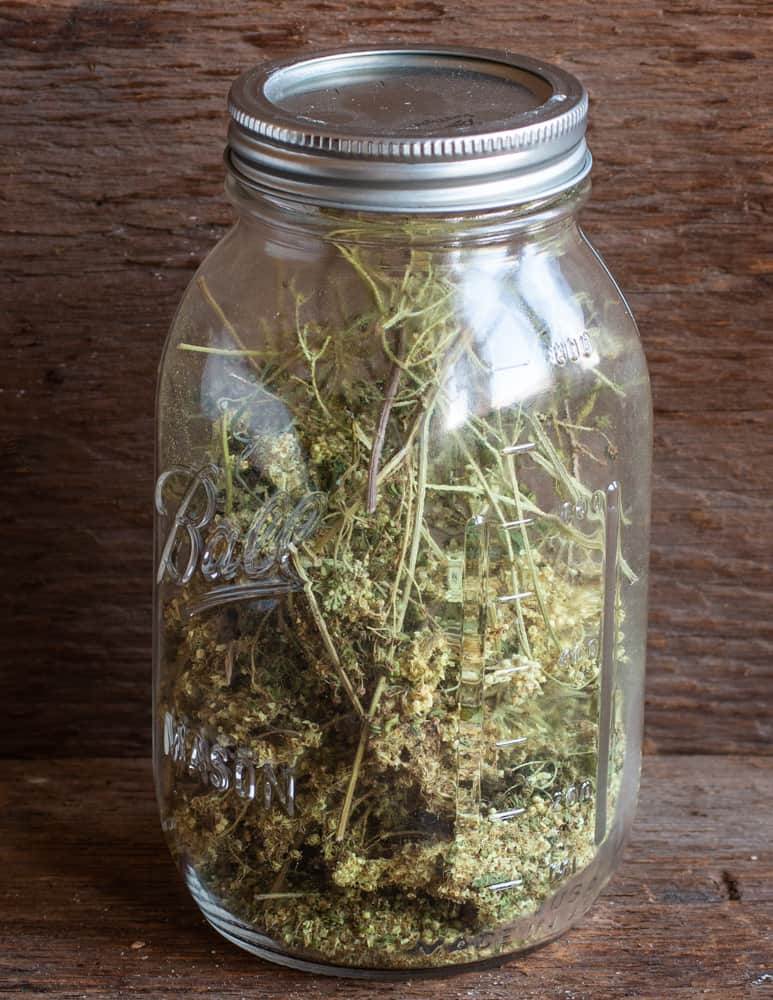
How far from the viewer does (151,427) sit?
1.00 m

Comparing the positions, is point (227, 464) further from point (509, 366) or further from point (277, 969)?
point (277, 969)

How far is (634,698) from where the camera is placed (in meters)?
0.87

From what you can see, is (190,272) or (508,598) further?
(190,272)

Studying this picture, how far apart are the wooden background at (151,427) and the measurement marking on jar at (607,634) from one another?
0.12m

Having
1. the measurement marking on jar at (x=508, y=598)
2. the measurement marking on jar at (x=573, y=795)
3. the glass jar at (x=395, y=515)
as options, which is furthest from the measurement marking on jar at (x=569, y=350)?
the measurement marking on jar at (x=573, y=795)

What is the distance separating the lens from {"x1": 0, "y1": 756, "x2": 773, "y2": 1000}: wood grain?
2.69 feet

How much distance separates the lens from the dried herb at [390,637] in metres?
0.73

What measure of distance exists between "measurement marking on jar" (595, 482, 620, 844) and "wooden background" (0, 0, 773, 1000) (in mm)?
119

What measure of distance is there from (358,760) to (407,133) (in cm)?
32

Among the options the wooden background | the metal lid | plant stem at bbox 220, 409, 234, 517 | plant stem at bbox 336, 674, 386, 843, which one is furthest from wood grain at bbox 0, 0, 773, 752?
plant stem at bbox 336, 674, 386, 843

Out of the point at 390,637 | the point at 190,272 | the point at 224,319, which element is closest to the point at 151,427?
the point at 190,272

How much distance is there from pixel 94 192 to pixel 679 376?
42cm

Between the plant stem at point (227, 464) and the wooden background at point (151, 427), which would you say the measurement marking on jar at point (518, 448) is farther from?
the wooden background at point (151, 427)

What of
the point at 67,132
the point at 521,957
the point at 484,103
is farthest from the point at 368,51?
the point at 521,957
